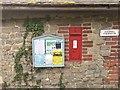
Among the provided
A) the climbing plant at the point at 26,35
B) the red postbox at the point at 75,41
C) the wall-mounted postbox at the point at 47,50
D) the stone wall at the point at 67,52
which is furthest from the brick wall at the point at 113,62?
the climbing plant at the point at 26,35

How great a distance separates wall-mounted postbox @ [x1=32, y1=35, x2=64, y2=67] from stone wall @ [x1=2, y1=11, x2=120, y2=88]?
5.4 inches

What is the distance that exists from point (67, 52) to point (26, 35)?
956mm

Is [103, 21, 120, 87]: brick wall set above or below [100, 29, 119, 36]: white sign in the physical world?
below

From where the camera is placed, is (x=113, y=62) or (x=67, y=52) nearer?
(x=67, y=52)

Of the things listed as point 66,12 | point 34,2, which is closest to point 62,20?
point 66,12

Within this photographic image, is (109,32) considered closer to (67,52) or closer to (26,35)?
Result: (67,52)

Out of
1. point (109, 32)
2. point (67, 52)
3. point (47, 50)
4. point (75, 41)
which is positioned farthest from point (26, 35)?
point (109, 32)

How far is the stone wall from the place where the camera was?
664cm

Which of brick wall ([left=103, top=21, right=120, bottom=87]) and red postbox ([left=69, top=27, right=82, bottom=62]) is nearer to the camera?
red postbox ([left=69, top=27, right=82, bottom=62])

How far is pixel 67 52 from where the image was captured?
6719 mm

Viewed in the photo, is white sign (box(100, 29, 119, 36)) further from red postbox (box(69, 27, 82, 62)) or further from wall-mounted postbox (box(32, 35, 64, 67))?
wall-mounted postbox (box(32, 35, 64, 67))

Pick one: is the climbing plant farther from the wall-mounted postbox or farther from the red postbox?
the red postbox

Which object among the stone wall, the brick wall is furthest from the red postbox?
the brick wall

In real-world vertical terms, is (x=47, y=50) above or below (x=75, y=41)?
below
